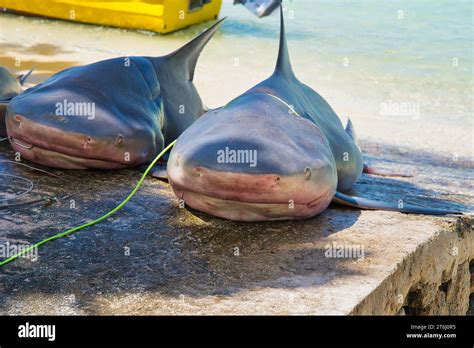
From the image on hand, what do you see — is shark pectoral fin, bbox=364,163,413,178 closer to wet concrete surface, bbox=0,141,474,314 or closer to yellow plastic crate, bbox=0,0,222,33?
wet concrete surface, bbox=0,141,474,314

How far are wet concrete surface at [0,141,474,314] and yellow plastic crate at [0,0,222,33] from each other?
1166 centimetres

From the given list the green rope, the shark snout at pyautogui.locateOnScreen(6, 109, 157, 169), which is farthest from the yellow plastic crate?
the green rope

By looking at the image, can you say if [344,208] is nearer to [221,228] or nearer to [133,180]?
[221,228]

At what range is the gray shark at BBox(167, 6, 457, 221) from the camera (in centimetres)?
374

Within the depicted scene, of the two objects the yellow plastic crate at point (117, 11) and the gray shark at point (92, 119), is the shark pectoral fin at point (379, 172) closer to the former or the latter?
the gray shark at point (92, 119)

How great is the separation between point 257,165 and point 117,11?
1294cm

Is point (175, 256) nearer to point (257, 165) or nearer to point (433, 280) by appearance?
point (257, 165)

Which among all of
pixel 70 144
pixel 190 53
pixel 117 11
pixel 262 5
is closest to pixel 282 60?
pixel 190 53

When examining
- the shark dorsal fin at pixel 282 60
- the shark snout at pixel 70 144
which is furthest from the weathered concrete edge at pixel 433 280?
the shark snout at pixel 70 144

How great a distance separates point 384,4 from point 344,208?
833 inches

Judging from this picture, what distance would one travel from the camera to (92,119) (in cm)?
457

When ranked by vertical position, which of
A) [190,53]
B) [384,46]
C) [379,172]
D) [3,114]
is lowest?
[384,46]

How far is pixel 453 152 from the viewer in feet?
31.1

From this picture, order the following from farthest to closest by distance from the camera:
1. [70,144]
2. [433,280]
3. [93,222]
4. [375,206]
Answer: [70,144] < [375,206] < [433,280] < [93,222]
